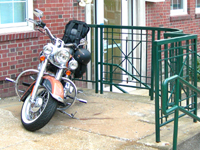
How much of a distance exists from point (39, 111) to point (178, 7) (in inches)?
282

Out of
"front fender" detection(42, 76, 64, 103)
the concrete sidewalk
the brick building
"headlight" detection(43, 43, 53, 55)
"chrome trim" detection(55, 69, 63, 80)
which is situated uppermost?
the brick building

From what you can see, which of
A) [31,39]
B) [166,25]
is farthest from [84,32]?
[166,25]

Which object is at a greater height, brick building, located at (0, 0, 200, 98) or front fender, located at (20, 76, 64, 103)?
brick building, located at (0, 0, 200, 98)

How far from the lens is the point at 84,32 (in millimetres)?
5605

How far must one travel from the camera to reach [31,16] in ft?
20.2

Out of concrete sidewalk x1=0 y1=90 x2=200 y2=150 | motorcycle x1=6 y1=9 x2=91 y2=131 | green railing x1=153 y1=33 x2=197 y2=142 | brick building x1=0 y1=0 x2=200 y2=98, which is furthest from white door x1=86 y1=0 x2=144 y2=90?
green railing x1=153 y1=33 x2=197 y2=142

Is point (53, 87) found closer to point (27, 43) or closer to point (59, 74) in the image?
point (59, 74)

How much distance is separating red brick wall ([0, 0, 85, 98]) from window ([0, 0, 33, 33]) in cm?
14

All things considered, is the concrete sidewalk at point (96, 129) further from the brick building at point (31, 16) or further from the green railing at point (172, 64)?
the brick building at point (31, 16)

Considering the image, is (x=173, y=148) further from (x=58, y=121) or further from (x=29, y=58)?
(x=29, y=58)

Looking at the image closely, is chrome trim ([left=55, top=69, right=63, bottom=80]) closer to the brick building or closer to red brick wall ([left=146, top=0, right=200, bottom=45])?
the brick building

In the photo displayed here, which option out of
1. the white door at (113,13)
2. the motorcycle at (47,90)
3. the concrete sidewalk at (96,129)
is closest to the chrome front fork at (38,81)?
the motorcycle at (47,90)

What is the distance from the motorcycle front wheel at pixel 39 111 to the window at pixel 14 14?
1.79 m

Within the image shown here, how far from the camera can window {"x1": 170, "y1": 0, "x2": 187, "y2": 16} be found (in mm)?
10180
